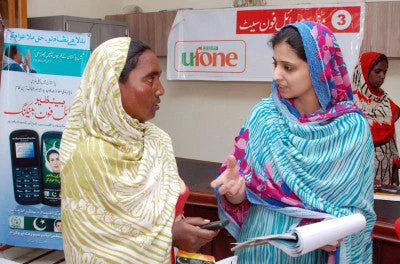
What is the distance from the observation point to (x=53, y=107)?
256 centimetres

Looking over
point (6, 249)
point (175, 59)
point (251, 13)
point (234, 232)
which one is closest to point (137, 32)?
point (175, 59)

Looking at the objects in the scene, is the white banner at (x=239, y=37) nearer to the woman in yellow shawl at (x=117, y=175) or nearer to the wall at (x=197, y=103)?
the wall at (x=197, y=103)

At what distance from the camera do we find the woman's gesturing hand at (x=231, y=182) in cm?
139

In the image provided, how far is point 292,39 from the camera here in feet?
4.68

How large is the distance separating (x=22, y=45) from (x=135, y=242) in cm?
174

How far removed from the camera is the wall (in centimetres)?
456

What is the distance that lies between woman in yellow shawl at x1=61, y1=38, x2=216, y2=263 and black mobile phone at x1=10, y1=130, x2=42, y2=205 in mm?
1400

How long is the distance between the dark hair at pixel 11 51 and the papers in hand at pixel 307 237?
1.92 metres

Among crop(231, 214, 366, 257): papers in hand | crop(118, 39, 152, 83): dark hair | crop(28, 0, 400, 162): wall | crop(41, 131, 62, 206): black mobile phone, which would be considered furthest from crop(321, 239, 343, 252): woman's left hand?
crop(28, 0, 400, 162): wall

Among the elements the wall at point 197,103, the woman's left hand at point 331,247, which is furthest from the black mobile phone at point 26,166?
the wall at point 197,103

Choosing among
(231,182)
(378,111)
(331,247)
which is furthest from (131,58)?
(378,111)

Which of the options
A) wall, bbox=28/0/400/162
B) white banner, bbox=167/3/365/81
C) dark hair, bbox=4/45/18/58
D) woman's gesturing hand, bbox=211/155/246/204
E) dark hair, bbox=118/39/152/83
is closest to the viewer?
dark hair, bbox=118/39/152/83

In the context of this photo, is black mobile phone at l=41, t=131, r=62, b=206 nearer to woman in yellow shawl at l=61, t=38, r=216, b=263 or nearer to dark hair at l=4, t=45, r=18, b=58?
dark hair at l=4, t=45, r=18, b=58

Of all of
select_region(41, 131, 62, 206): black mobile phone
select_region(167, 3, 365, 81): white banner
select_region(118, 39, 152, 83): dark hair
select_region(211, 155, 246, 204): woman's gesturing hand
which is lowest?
select_region(41, 131, 62, 206): black mobile phone
